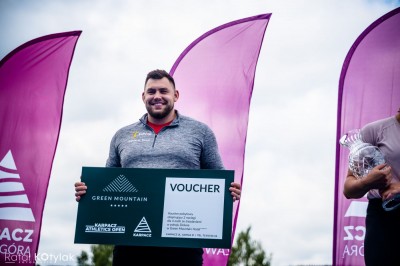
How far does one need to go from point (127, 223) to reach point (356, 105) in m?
4.32

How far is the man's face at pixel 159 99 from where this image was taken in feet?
10.3

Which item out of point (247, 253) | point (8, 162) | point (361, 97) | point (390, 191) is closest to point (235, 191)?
point (390, 191)

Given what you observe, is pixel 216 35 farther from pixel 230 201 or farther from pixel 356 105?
pixel 230 201

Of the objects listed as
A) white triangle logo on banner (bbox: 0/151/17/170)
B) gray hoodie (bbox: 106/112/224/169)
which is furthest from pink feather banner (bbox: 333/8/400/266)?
white triangle logo on banner (bbox: 0/151/17/170)

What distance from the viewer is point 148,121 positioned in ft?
10.8

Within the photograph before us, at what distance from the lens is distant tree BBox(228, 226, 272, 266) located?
23016mm

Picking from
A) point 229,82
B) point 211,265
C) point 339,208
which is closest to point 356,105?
point 339,208

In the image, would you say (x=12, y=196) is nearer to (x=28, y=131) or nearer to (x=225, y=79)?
(x=28, y=131)

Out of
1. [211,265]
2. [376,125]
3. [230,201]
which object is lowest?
[211,265]

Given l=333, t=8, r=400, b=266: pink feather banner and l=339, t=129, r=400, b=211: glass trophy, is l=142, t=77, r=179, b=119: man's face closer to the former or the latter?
l=339, t=129, r=400, b=211: glass trophy

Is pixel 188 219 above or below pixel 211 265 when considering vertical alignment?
above

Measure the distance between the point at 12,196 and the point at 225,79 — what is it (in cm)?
365

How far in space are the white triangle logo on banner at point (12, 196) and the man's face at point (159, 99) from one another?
13.2ft

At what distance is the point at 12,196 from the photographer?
636 cm
